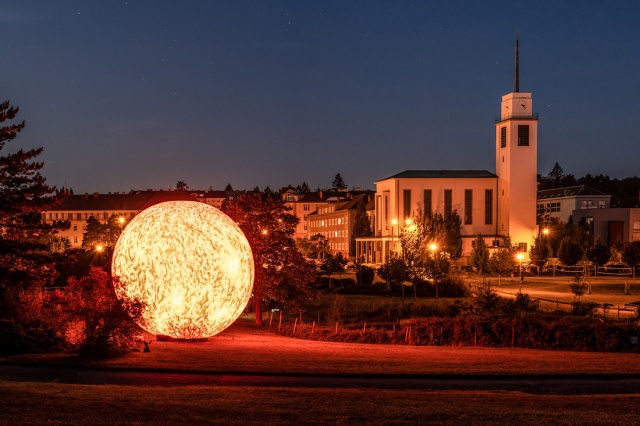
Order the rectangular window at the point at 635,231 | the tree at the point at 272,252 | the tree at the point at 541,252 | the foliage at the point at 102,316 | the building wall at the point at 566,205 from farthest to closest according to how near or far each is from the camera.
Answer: the building wall at the point at 566,205 → the rectangular window at the point at 635,231 → the tree at the point at 541,252 → the tree at the point at 272,252 → the foliage at the point at 102,316

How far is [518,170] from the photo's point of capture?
103 meters

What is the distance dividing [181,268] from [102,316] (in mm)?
3078

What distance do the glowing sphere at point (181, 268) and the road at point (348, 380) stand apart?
13.0 ft

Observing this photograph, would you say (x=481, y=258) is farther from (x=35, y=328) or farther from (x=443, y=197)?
(x=35, y=328)

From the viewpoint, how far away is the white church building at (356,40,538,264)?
102 metres

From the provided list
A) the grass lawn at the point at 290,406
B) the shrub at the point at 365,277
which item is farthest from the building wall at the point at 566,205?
the grass lawn at the point at 290,406

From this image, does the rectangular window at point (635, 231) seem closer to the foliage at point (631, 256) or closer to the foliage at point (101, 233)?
the foliage at point (631, 256)

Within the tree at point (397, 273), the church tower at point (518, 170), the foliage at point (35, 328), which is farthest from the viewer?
the church tower at point (518, 170)

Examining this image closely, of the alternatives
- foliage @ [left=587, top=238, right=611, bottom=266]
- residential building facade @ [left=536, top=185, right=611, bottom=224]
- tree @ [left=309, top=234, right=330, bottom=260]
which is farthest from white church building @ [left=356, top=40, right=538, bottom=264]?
foliage @ [left=587, top=238, right=611, bottom=266]

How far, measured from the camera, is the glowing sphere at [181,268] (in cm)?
2470

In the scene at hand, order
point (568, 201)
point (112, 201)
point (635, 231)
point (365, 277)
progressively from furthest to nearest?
point (112, 201) < point (568, 201) < point (635, 231) < point (365, 277)

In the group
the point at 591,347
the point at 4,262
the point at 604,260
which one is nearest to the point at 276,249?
the point at 4,262

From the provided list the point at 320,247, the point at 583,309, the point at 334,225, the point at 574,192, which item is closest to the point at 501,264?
the point at 583,309

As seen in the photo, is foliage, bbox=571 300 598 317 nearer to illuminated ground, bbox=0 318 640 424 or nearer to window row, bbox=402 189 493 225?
illuminated ground, bbox=0 318 640 424
